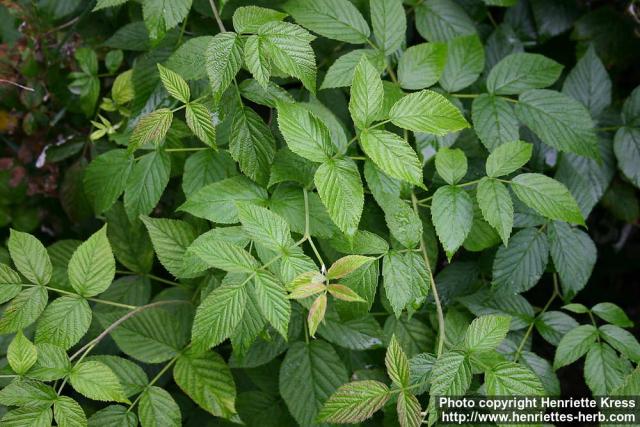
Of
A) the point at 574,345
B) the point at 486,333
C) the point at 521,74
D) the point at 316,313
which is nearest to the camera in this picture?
the point at 316,313

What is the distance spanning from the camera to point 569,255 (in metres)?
1.35

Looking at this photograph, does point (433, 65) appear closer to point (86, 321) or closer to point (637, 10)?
point (637, 10)

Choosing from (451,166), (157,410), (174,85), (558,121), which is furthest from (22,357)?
(558,121)

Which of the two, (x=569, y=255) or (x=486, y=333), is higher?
(x=486, y=333)

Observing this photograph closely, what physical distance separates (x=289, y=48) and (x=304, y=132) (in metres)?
0.15

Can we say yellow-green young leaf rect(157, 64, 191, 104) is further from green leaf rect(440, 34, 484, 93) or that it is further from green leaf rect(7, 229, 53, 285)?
green leaf rect(440, 34, 484, 93)

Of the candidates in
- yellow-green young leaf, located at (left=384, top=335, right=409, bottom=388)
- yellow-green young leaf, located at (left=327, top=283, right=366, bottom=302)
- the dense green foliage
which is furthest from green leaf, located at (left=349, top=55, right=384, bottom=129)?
yellow-green young leaf, located at (left=384, top=335, right=409, bottom=388)

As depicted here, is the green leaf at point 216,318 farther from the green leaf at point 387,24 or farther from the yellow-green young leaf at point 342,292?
the green leaf at point 387,24

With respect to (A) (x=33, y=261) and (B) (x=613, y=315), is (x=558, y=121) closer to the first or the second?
(B) (x=613, y=315)

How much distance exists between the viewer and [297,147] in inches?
39.9

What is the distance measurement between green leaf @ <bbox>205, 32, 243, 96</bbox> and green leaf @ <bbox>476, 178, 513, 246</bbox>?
518 millimetres

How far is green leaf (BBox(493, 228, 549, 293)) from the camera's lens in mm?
1326

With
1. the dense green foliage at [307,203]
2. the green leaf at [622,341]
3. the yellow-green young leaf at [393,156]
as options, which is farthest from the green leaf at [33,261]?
the green leaf at [622,341]

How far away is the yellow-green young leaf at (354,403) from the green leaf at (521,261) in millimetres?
482
